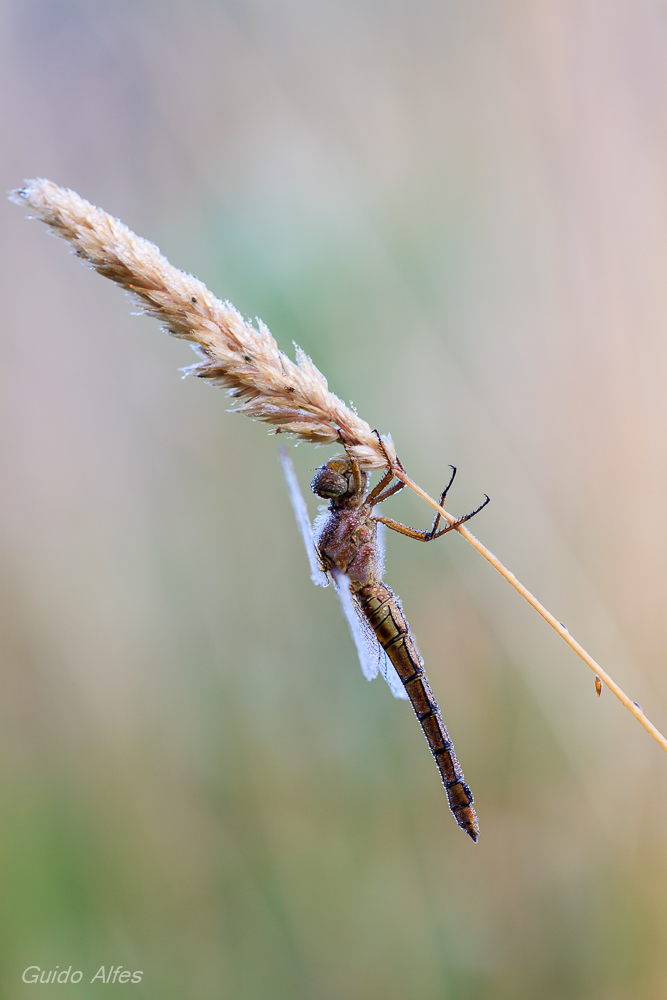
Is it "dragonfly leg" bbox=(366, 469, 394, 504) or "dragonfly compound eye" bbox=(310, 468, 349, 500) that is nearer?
"dragonfly leg" bbox=(366, 469, 394, 504)

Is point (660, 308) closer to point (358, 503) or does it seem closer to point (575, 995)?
point (358, 503)

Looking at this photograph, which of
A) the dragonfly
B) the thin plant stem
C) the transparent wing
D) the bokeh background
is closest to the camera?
the thin plant stem

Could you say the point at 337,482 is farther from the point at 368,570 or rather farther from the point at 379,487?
the point at 368,570

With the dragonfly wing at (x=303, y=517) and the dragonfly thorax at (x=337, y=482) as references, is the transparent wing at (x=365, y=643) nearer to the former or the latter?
the dragonfly wing at (x=303, y=517)

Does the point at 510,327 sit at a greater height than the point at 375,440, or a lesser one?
lesser

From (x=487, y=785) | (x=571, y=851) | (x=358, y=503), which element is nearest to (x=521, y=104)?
(x=358, y=503)

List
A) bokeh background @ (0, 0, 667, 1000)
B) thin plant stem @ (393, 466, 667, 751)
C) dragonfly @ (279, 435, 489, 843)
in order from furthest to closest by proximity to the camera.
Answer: bokeh background @ (0, 0, 667, 1000)
dragonfly @ (279, 435, 489, 843)
thin plant stem @ (393, 466, 667, 751)

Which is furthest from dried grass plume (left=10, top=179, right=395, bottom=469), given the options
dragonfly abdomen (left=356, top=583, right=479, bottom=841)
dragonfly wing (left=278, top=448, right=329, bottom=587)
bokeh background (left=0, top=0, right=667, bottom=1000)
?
bokeh background (left=0, top=0, right=667, bottom=1000)

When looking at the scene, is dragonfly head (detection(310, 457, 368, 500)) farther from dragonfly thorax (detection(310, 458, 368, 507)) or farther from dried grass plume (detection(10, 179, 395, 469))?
dried grass plume (detection(10, 179, 395, 469))
